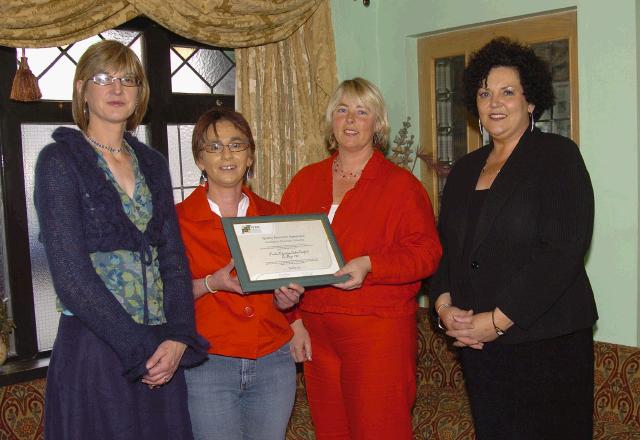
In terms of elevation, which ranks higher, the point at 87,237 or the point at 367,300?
the point at 87,237

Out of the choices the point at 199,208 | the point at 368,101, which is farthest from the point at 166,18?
the point at 199,208

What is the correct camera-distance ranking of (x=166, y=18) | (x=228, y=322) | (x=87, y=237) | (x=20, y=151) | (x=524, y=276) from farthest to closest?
(x=166, y=18), (x=20, y=151), (x=228, y=322), (x=524, y=276), (x=87, y=237)

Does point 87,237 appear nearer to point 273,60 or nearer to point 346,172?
point 346,172

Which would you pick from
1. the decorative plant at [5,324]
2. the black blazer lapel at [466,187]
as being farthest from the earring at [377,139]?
the decorative plant at [5,324]

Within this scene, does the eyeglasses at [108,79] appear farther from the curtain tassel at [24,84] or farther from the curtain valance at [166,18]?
the curtain tassel at [24,84]

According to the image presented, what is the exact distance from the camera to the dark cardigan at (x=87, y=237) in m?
1.95

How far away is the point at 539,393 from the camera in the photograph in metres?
2.29

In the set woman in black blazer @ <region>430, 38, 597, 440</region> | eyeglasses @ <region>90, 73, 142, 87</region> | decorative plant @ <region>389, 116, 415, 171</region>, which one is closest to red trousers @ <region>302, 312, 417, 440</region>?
woman in black blazer @ <region>430, 38, 597, 440</region>

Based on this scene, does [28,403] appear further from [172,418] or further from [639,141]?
[639,141]

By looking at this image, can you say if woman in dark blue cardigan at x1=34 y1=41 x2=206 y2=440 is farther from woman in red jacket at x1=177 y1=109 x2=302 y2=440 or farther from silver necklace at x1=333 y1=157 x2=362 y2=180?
silver necklace at x1=333 y1=157 x2=362 y2=180

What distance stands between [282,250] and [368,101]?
0.71m

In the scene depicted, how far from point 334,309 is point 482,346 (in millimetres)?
551

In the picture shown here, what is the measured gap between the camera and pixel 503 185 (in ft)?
7.68

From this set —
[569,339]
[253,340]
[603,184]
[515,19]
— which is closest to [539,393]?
[569,339]
